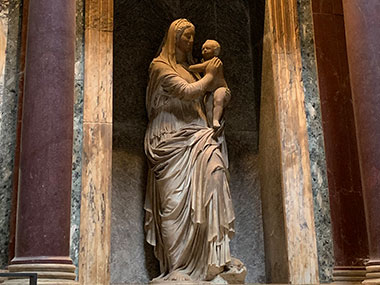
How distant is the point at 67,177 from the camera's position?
6348mm

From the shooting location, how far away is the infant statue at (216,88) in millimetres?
8273

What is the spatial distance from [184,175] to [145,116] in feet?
5.02

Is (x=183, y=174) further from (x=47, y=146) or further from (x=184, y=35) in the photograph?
(x=47, y=146)

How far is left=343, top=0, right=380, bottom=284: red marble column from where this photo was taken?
21.1 feet

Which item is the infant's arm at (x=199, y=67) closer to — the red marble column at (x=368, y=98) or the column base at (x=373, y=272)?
the red marble column at (x=368, y=98)

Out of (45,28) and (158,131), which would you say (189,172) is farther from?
(45,28)

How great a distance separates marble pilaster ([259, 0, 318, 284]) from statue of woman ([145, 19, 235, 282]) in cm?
77

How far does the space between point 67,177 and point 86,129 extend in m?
1.50

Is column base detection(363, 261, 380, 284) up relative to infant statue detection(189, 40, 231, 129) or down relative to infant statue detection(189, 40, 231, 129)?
down

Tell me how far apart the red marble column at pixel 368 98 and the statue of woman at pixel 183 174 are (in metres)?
1.76

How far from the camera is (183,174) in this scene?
25.9ft

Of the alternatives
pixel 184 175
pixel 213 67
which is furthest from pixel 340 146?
pixel 184 175

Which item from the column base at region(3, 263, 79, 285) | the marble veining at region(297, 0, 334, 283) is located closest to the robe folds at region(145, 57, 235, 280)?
the marble veining at region(297, 0, 334, 283)

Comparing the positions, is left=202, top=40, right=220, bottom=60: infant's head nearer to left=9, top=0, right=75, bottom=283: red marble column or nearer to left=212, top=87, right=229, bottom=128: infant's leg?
left=212, top=87, right=229, bottom=128: infant's leg
